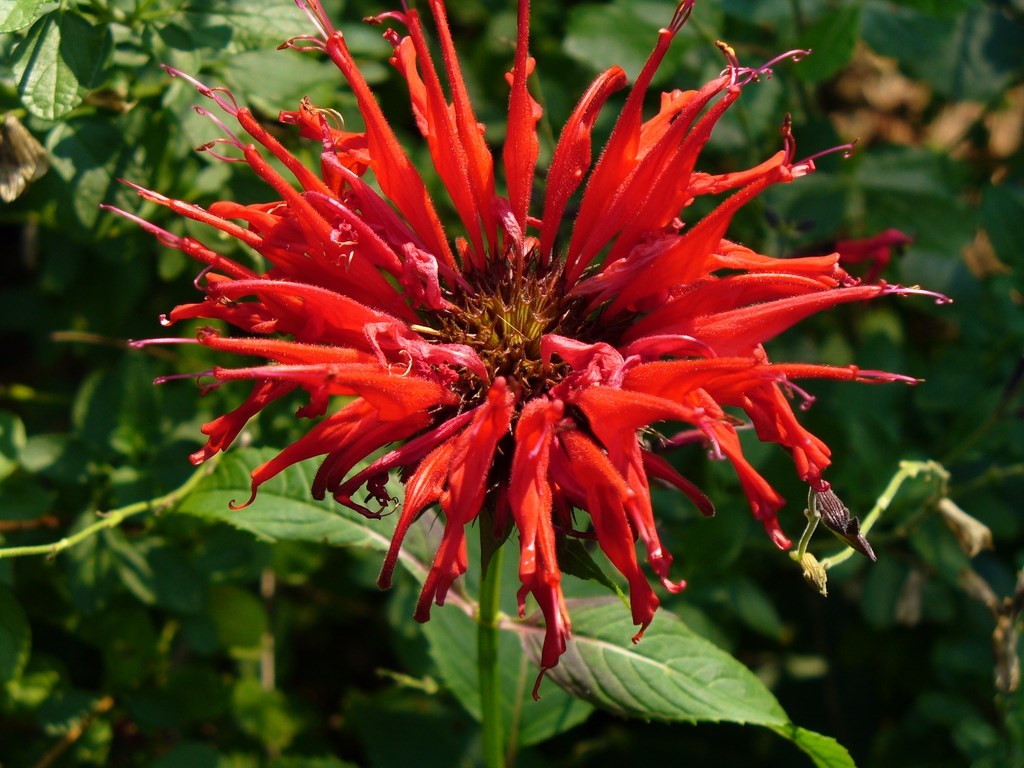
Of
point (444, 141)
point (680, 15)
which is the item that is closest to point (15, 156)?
point (444, 141)

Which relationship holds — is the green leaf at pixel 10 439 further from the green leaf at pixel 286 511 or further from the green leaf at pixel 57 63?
the green leaf at pixel 57 63

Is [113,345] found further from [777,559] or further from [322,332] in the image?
A: [777,559]

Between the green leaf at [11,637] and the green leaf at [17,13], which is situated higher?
the green leaf at [17,13]

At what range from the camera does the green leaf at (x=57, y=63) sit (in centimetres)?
166

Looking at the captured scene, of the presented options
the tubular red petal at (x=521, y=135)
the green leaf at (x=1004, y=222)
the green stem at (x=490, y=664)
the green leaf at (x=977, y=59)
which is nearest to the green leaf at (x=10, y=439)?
the green stem at (x=490, y=664)

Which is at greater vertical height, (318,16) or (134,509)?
(318,16)

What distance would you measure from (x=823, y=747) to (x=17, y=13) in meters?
1.74

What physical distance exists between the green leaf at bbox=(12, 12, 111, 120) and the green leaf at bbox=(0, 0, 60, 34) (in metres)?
0.15

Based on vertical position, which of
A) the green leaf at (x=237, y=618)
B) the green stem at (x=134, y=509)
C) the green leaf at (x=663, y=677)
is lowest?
the green leaf at (x=237, y=618)

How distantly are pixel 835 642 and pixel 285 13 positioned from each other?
95.7 inches

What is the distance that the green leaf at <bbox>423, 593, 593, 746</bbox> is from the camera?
204 cm

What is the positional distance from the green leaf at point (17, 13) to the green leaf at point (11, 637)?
109 centimetres

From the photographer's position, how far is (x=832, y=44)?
95.7 inches

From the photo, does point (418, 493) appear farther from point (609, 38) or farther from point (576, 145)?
point (609, 38)
